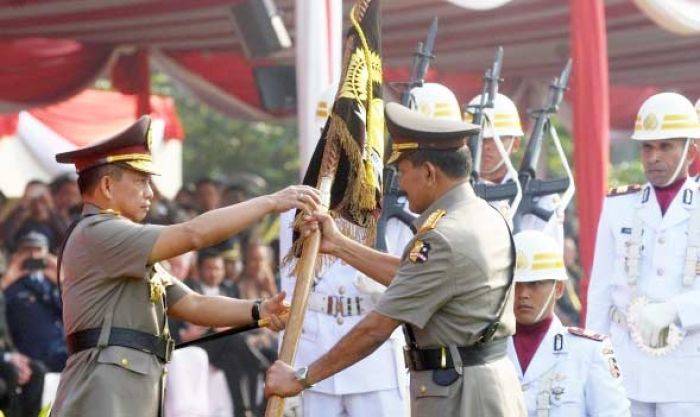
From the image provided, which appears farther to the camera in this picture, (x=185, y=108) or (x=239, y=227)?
(x=185, y=108)

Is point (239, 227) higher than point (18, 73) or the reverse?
the reverse

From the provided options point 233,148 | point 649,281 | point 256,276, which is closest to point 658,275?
point 649,281

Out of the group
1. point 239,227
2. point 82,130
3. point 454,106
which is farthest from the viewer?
point 82,130

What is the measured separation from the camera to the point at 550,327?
22.6 feet

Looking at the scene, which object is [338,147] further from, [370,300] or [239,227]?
[370,300]

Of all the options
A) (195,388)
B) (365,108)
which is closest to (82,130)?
(195,388)

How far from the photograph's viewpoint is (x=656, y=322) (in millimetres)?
7977

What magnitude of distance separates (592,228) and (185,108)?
60.2ft

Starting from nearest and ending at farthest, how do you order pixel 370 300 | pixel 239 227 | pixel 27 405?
pixel 239 227, pixel 370 300, pixel 27 405

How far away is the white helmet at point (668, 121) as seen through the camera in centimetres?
814

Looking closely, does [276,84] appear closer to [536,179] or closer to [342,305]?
[536,179]

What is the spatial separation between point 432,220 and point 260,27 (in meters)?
7.34

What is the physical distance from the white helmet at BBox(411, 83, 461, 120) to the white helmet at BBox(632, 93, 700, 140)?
0.92 metres

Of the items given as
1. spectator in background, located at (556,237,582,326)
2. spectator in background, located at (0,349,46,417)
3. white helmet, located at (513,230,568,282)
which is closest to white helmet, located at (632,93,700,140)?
white helmet, located at (513,230,568,282)
